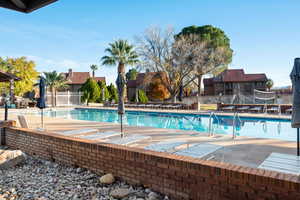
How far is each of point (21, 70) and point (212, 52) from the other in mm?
23888

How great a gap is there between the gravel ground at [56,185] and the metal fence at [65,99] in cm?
2020

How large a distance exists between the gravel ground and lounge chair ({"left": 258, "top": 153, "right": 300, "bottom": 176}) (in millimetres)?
1531

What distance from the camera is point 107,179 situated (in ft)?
11.5

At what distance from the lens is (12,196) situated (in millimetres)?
3203

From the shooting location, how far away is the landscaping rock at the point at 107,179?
3496mm

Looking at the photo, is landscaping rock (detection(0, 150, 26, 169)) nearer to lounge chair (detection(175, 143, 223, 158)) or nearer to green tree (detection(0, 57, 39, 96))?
lounge chair (detection(175, 143, 223, 158))

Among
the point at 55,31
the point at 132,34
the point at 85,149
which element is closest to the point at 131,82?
the point at 132,34

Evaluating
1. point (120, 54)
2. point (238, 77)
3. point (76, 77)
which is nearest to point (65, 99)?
point (120, 54)

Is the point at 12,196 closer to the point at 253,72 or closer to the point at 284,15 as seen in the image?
the point at 284,15

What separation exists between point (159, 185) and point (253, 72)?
34.6 m

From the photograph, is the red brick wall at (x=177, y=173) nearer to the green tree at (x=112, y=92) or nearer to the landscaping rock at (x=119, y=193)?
the landscaping rock at (x=119, y=193)

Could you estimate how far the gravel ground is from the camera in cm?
312

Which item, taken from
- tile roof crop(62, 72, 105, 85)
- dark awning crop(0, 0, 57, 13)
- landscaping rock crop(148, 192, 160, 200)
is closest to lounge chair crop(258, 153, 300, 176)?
landscaping rock crop(148, 192, 160, 200)

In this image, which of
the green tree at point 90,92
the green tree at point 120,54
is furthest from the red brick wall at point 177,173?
the green tree at point 120,54
